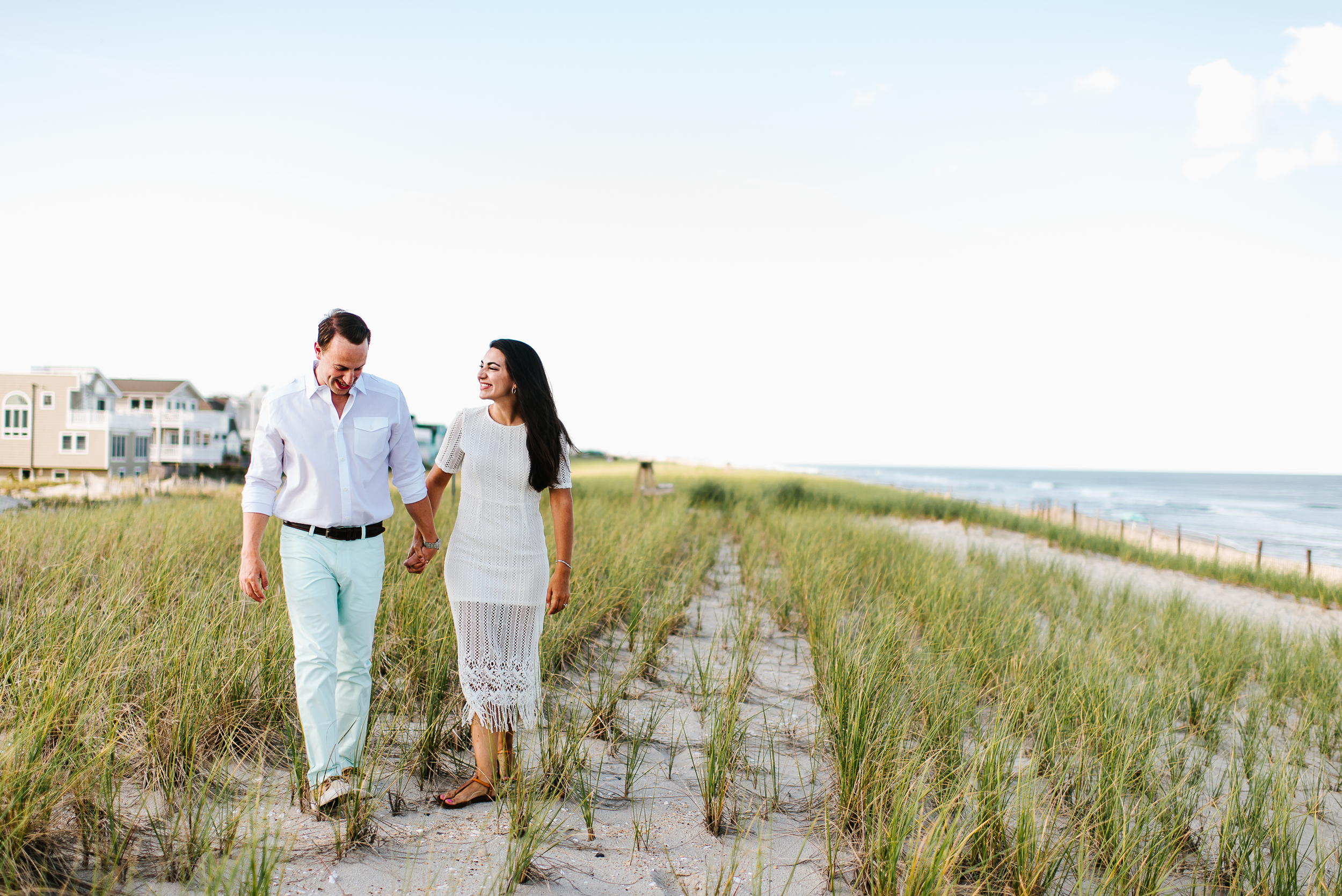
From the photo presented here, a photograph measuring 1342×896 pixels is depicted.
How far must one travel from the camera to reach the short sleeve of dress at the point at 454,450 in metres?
2.66

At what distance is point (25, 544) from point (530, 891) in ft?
18.3

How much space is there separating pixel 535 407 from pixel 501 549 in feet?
1.80

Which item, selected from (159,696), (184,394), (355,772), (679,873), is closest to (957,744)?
(679,873)

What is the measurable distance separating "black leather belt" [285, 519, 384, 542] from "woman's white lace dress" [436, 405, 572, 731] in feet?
1.10

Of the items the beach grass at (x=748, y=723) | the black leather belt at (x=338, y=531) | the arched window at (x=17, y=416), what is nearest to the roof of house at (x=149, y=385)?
the arched window at (x=17, y=416)

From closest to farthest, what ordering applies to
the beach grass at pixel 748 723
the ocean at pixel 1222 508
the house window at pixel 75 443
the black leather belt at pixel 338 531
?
the beach grass at pixel 748 723, the black leather belt at pixel 338 531, the house window at pixel 75 443, the ocean at pixel 1222 508

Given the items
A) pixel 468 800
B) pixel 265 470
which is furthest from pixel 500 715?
pixel 265 470

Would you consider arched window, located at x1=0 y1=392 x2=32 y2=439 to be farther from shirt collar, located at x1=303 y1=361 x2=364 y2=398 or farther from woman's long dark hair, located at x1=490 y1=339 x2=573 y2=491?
woman's long dark hair, located at x1=490 y1=339 x2=573 y2=491

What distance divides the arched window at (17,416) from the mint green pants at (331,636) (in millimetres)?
36058

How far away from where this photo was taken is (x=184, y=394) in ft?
121

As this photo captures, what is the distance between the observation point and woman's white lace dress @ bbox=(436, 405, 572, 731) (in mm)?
2562

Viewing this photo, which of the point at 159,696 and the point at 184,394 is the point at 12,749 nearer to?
the point at 159,696

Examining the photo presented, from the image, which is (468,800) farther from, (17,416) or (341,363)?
(17,416)

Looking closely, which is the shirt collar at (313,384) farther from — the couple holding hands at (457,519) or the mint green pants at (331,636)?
the mint green pants at (331,636)
